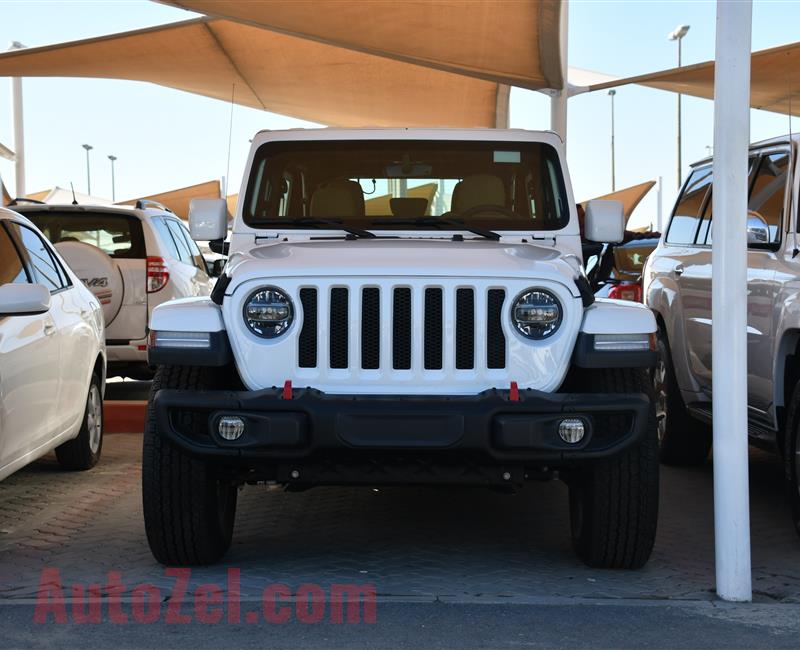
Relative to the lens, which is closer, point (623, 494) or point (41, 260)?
point (623, 494)

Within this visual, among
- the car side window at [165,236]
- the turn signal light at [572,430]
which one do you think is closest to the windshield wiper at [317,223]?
the turn signal light at [572,430]

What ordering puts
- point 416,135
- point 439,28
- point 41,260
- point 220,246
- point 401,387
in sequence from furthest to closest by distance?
1. point 439,28
2. point 220,246
3. point 41,260
4. point 416,135
5. point 401,387

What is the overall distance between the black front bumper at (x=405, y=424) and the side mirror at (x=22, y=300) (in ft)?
3.07

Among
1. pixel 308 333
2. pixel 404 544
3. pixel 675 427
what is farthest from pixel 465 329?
pixel 675 427

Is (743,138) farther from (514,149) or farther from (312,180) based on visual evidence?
(312,180)

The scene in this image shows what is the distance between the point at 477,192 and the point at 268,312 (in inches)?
73.8

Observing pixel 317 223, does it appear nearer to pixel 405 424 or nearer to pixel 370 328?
pixel 370 328

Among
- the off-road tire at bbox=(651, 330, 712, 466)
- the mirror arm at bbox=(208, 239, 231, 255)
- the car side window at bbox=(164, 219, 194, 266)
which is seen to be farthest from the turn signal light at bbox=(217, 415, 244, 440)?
the car side window at bbox=(164, 219, 194, 266)

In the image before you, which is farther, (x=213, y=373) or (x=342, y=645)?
(x=213, y=373)

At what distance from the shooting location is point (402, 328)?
527 cm

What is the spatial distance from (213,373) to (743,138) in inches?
92.5

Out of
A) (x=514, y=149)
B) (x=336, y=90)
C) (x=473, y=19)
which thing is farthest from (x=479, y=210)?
(x=336, y=90)

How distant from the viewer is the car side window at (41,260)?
6.95 m

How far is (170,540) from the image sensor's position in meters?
5.38
